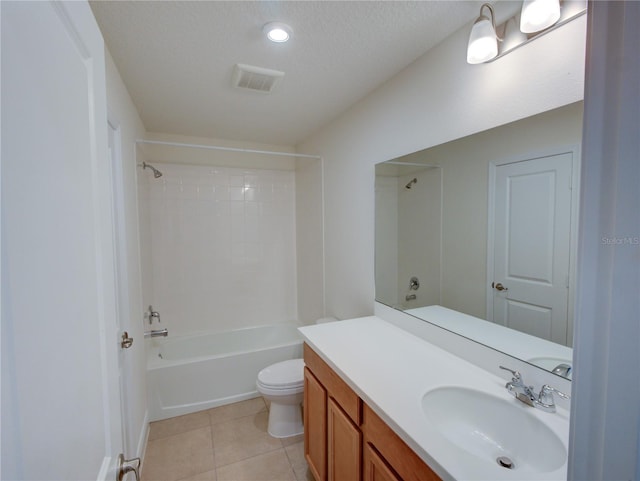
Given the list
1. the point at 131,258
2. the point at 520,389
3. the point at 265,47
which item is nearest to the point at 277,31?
the point at 265,47

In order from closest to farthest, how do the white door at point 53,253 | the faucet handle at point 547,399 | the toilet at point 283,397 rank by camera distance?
the white door at point 53,253, the faucet handle at point 547,399, the toilet at point 283,397

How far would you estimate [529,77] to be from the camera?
3.72 feet

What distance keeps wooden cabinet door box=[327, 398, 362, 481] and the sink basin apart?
34cm

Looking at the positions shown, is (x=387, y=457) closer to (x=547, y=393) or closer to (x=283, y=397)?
(x=547, y=393)

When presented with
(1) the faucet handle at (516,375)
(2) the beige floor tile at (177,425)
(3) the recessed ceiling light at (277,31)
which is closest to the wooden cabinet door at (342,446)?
(1) the faucet handle at (516,375)

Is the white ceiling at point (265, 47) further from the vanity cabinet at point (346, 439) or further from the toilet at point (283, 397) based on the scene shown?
the toilet at point (283, 397)

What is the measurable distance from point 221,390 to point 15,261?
8.42 feet

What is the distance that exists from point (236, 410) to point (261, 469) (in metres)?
0.72

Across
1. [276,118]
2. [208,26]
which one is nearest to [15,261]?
[208,26]

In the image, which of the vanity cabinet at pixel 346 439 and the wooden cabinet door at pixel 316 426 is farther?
the wooden cabinet door at pixel 316 426

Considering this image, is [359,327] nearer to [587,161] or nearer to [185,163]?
[587,161]

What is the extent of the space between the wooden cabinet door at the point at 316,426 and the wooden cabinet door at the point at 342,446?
0.18 feet

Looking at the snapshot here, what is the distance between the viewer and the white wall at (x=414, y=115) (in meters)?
1.08

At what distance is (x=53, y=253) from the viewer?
0.50 meters
